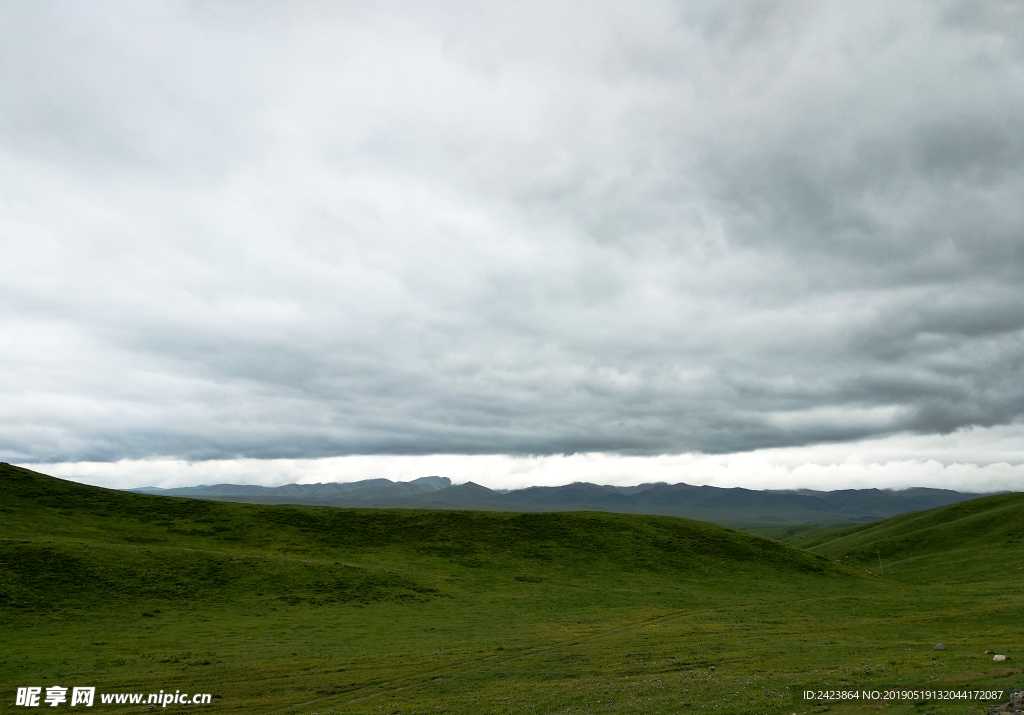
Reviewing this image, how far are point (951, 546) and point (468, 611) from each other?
12434cm

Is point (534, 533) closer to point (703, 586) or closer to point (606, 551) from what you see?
point (606, 551)

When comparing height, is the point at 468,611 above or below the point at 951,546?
above

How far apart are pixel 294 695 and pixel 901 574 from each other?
122m

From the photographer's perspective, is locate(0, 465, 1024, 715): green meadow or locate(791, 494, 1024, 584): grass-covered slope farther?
locate(791, 494, 1024, 584): grass-covered slope

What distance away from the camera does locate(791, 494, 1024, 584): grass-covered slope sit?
338ft

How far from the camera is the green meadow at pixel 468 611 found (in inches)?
1260

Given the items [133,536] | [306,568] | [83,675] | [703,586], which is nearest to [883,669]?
[83,675]

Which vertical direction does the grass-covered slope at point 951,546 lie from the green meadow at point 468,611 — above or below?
below

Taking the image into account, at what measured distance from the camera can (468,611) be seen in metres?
66.3

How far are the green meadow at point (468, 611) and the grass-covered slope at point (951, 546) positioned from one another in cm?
106

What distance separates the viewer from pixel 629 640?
48.3 meters

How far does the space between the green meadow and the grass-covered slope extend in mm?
1059

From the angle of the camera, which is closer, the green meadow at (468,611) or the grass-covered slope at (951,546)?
the green meadow at (468,611)

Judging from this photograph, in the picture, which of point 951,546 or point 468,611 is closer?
point 468,611
